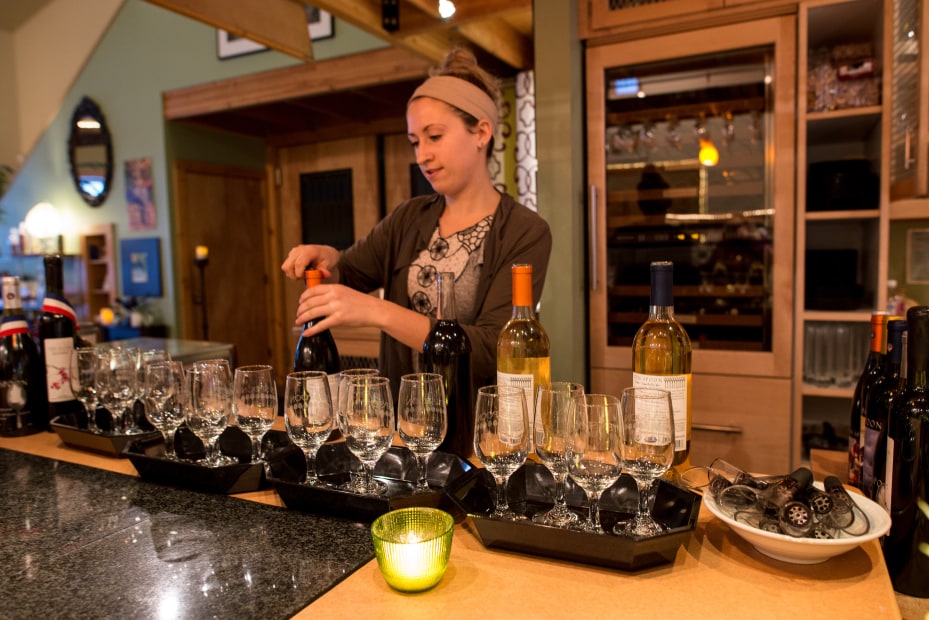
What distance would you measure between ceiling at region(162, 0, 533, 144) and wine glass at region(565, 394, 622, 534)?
1.77 metres

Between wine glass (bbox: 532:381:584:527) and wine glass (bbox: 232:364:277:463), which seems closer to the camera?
wine glass (bbox: 532:381:584:527)

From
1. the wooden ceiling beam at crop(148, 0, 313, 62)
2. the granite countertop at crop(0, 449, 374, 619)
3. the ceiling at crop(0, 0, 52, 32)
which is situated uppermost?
the ceiling at crop(0, 0, 52, 32)

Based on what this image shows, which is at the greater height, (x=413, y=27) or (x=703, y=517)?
(x=413, y=27)

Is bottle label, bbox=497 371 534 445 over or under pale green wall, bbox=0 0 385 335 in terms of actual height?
under

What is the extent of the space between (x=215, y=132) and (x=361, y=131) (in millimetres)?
1267

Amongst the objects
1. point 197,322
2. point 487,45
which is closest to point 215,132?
point 197,322

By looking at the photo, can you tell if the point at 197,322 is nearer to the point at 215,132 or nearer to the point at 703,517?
the point at 215,132

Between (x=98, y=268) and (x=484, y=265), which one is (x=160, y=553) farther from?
(x=98, y=268)

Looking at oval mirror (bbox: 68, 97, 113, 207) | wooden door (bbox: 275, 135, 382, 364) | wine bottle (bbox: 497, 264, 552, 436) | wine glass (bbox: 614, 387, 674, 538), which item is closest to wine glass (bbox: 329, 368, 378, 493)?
wine bottle (bbox: 497, 264, 552, 436)

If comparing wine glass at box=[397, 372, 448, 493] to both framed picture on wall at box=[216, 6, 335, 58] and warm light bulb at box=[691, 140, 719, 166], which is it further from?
framed picture on wall at box=[216, 6, 335, 58]

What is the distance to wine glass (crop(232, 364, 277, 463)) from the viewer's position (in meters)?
0.98

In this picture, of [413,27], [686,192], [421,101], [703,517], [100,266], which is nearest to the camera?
[703,517]

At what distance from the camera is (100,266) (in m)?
5.21

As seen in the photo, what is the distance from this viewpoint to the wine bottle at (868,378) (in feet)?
3.24
